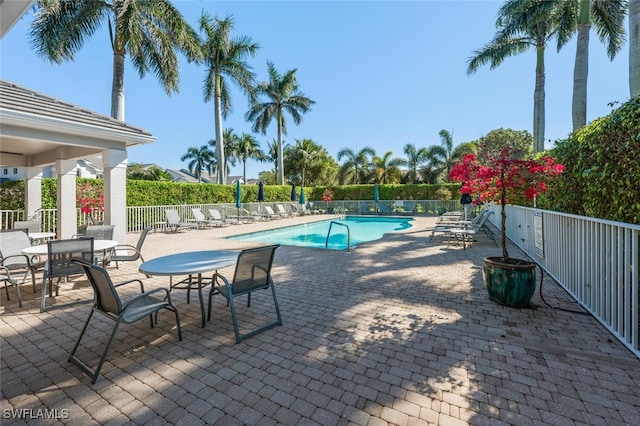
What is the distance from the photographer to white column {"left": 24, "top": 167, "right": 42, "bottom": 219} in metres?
8.98

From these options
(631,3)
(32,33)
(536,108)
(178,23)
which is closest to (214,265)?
(631,3)

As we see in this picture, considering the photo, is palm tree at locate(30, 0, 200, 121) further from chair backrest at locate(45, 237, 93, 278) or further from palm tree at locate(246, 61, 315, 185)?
chair backrest at locate(45, 237, 93, 278)

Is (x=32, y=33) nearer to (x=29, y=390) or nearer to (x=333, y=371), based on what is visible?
Result: (x=29, y=390)

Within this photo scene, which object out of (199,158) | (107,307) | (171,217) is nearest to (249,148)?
(199,158)

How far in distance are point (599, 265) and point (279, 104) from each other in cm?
2632

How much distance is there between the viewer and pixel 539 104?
14320 mm

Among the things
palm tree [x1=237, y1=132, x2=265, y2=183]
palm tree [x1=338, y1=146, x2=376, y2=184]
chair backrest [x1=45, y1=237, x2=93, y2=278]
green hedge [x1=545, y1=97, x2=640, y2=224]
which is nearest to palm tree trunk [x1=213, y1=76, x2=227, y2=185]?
palm tree [x1=338, y1=146, x2=376, y2=184]

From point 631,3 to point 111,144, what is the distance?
1195cm

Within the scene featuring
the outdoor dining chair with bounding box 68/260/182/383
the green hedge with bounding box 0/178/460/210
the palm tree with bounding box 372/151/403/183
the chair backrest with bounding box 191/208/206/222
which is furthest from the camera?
the palm tree with bounding box 372/151/403/183

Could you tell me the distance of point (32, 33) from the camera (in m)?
12.1

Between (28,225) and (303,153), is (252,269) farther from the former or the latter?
(303,153)

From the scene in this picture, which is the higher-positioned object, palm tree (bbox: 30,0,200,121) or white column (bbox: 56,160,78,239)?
palm tree (bbox: 30,0,200,121)

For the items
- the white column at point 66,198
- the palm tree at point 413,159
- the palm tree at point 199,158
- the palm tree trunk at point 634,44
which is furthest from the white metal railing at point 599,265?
the palm tree at point 199,158

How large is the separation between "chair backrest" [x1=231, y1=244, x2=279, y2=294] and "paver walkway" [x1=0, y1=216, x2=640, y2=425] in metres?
0.57
